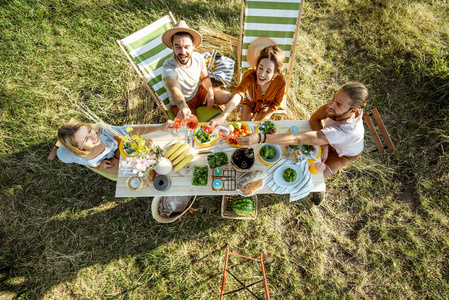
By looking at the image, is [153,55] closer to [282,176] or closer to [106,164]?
[106,164]

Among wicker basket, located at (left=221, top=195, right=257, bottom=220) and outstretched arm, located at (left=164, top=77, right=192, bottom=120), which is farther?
wicker basket, located at (left=221, top=195, right=257, bottom=220)

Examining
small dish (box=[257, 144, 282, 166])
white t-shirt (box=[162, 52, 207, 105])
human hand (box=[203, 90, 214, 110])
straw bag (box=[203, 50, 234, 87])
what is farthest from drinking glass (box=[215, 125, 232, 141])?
straw bag (box=[203, 50, 234, 87])

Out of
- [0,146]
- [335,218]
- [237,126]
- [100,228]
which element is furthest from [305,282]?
[0,146]

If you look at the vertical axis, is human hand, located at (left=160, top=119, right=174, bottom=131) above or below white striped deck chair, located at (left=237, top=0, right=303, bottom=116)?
below

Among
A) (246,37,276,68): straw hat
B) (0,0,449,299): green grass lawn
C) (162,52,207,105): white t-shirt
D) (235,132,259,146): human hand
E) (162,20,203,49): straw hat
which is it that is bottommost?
(0,0,449,299): green grass lawn

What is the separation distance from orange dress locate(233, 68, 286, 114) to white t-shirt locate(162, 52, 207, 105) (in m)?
0.70

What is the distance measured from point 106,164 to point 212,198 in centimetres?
173

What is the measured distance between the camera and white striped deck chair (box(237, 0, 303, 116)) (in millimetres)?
3500

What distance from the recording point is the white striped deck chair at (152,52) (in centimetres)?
345

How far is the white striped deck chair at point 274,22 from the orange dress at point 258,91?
34cm

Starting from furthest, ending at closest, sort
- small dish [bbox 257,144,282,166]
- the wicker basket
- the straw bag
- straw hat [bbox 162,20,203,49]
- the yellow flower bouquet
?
the straw bag < the wicker basket < straw hat [bbox 162,20,203,49] < small dish [bbox 257,144,282,166] < the yellow flower bouquet

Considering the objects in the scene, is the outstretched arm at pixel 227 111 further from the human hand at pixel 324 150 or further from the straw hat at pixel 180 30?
the human hand at pixel 324 150

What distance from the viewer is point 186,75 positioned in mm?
3268

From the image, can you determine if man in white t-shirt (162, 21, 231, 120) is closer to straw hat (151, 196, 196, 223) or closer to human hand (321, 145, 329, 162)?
straw hat (151, 196, 196, 223)
